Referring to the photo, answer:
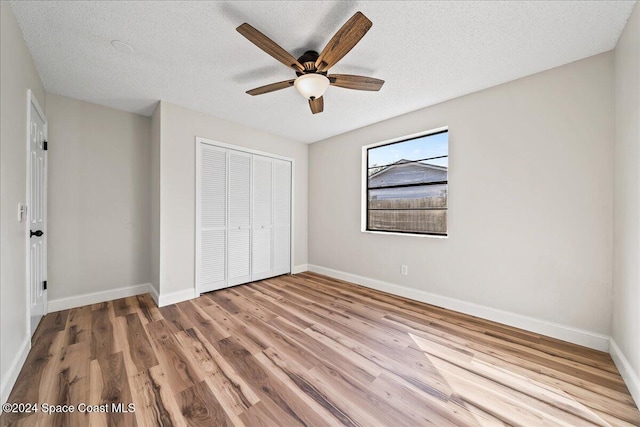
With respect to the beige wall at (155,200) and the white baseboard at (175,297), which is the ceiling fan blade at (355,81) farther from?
the white baseboard at (175,297)

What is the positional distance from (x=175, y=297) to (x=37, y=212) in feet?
5.22

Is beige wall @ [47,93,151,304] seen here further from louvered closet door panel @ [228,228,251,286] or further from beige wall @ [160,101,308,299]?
louvered closet door panel @ [228,228,251,286]

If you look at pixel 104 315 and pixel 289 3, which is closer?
pixel 289 3

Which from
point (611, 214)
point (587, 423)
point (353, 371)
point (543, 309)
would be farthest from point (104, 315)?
point (611, 214)

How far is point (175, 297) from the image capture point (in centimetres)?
313

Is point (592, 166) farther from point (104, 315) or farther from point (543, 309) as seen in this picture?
point (104, 315)

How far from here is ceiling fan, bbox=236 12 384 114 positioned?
1.56 metres

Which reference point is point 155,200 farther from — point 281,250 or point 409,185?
point 409,185

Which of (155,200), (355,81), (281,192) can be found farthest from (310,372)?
(281,192)

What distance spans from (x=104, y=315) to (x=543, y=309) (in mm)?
4460

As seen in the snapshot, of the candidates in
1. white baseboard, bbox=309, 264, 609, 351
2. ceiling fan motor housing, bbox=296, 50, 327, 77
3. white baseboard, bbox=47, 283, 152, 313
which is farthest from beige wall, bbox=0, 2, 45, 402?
white baseboard, bbox=309, 264, 609, 351

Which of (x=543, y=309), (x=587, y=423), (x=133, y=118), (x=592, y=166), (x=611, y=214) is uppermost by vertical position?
(x=133, y=118)

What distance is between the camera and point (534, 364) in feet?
6.28

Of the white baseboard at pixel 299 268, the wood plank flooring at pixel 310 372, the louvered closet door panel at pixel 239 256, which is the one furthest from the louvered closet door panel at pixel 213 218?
the white baseboard at pixel 299 268
